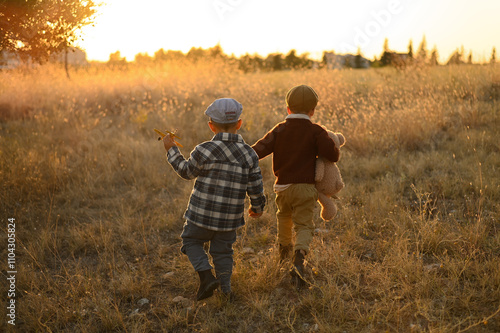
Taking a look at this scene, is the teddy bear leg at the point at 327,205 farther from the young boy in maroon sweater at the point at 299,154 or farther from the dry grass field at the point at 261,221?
the dry grass field at the point at 261,221

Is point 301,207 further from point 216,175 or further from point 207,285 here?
point 207,285

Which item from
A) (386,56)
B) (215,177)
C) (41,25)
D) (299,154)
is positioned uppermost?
(386,56)

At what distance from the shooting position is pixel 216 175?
2.82 meters

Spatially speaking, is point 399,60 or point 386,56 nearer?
point 399,60

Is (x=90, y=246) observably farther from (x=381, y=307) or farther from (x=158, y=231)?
(x=381, y=307)

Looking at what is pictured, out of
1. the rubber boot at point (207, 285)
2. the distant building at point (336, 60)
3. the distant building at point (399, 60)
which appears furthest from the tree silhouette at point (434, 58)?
the rubber boot at point (207, 285)

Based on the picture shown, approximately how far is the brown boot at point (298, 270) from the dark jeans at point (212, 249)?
55 centimetres

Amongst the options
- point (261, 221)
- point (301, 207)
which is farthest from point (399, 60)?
point (301, 207)

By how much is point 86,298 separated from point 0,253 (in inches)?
62.7

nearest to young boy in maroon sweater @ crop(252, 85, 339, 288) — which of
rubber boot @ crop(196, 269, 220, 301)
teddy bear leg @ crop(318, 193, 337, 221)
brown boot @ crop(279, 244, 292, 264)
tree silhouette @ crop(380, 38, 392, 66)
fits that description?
teddy bear leg @ crop(318, 193, 337, 221)

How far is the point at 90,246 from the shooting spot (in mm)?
4023

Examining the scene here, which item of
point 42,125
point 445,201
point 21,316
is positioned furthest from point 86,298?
point 42,125

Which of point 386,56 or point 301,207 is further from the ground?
point 386,56

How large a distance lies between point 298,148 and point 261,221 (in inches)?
61.8
